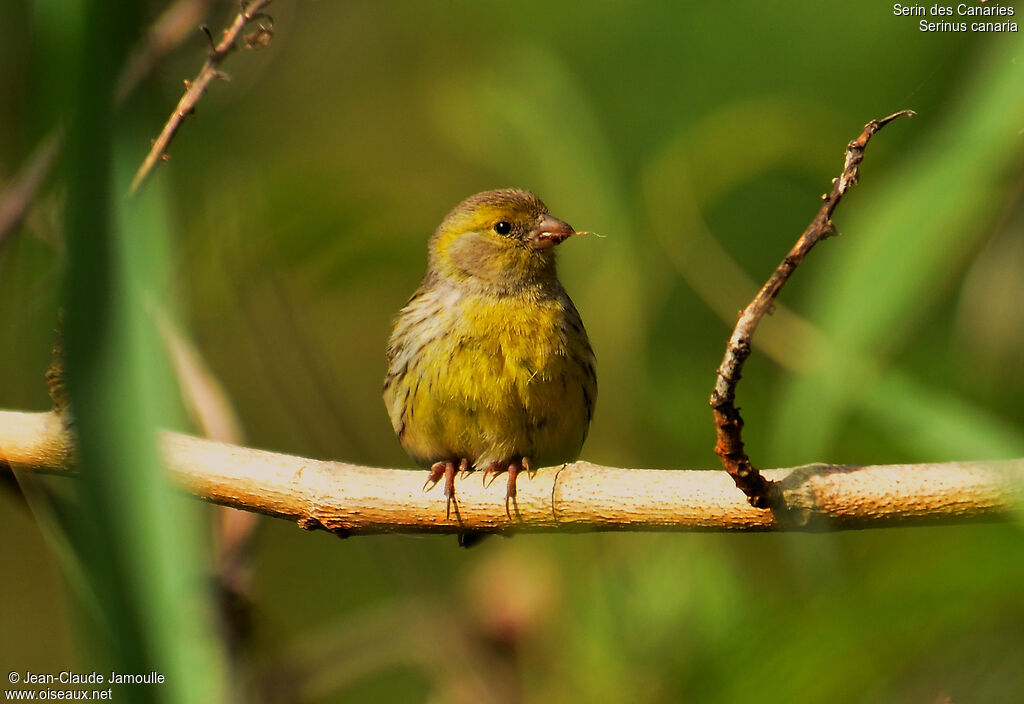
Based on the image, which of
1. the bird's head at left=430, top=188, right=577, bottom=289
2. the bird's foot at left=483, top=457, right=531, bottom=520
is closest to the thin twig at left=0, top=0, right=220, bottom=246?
the bird's foot at left=483, top=457, right=531, bottom=520

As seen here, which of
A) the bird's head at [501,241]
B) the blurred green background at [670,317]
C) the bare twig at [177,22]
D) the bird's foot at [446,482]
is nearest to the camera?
the blurred green background at [670,317]

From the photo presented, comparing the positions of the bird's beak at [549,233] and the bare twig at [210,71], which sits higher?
the bird's beak at [549,233]

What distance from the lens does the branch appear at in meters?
1.97

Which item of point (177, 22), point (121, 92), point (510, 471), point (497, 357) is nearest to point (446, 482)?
point (510, 471)

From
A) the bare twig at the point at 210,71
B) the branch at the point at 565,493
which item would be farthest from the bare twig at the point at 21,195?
the branch at the point at 565,493

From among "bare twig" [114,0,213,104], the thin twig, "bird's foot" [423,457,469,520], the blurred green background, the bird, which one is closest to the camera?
the thin twig

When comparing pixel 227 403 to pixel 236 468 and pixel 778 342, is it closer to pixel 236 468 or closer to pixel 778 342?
pixel 236 468

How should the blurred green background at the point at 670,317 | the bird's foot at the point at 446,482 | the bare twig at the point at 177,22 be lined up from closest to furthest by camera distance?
the blurred green background at the point at 670,317 → the bare twig at the point at 177,22 → the bird's foot at the point at 446,482

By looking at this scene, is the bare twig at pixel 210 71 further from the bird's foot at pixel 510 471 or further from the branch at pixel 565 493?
the bird's foot at pixel 510 471

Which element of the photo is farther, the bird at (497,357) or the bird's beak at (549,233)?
the bird's beak at (549,233)

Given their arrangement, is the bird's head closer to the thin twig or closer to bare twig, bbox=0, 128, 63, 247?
the thin twig

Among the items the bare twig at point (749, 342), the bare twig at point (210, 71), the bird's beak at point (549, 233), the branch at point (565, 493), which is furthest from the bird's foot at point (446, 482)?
the bird's beak at point (549, 233)

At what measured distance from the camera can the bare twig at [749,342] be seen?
4.98 feet

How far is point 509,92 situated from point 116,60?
308 cm
